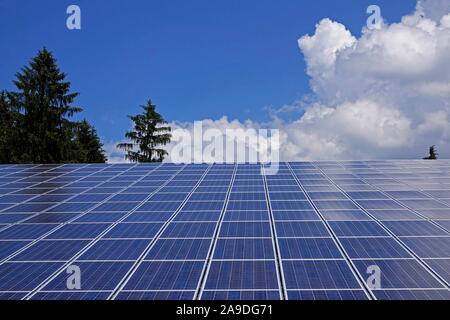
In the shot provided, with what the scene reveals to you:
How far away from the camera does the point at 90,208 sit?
Answer: 19.5 meters

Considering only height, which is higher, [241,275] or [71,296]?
[241,275]

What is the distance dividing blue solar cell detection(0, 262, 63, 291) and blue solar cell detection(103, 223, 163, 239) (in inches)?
108

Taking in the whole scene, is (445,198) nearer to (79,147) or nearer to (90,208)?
(90,208)

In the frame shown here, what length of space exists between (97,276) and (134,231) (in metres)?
3.91

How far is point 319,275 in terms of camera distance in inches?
477

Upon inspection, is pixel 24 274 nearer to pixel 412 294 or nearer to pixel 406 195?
pixel 412 294

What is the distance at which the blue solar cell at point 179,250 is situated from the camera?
13.6 meters

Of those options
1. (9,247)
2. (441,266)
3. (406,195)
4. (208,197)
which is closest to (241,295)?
(441,266)

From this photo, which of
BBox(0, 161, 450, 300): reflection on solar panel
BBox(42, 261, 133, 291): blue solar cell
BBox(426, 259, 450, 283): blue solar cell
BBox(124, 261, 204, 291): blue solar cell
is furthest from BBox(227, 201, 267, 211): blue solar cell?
BBox(426, 259, 450, 283): blue solar cell

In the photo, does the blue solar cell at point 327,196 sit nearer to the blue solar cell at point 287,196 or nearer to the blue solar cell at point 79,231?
the blue solar cell at point 287,196

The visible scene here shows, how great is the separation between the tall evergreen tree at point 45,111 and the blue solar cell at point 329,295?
172ft

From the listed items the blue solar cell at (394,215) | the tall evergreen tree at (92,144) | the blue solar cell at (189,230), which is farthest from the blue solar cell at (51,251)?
the tall evergreen tree at (92,144)

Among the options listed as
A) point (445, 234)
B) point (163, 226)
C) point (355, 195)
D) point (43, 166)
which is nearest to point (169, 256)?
point (163, 226)
